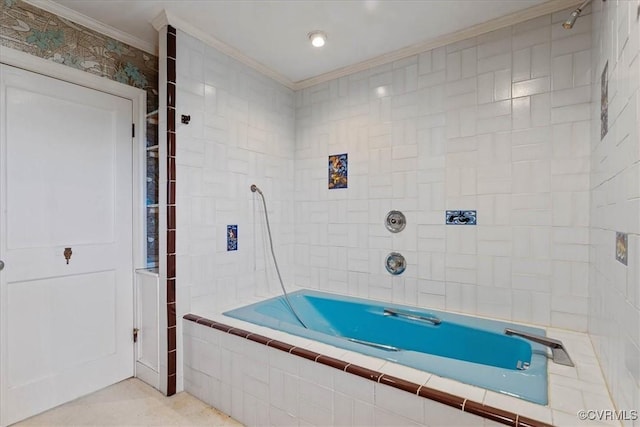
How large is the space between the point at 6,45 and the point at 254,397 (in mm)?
2197

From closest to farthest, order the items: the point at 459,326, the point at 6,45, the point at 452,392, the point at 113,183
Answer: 1. the point at 452,392
2. the point at 6,45
3. the point at 459,326
4. the point at 113,183

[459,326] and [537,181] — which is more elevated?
[537,181]

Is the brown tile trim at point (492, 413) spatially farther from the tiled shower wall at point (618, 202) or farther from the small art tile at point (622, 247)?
the small art tile at point (622, 247)

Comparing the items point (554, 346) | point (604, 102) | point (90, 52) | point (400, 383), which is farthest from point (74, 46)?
point (554, 346)

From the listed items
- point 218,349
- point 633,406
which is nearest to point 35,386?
point 218,349

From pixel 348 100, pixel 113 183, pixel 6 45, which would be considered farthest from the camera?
pixel 348 100

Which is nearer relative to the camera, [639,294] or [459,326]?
[639,294]

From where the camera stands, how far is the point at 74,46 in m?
1.88

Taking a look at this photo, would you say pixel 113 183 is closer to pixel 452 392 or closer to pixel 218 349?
pixel 218 349

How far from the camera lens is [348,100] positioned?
2555 millimetres

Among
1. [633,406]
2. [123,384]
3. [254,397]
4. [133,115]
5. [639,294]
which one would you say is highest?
[133,115]

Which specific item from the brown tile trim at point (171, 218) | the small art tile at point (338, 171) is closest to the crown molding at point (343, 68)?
the brown tile trim at point (171, 218)

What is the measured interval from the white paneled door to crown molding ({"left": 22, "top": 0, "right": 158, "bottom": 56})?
0.38 m

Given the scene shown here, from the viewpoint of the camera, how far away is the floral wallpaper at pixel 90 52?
1677 millimetres
